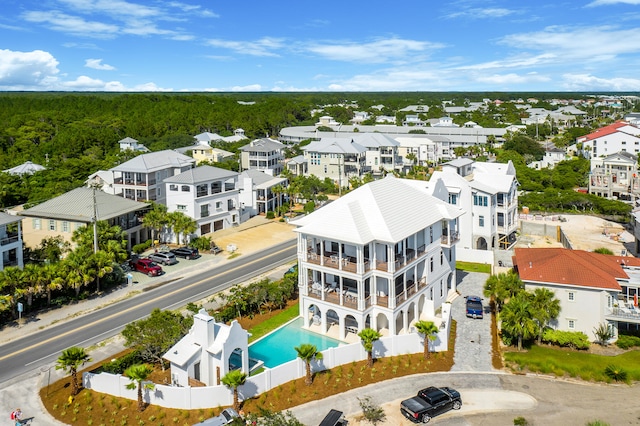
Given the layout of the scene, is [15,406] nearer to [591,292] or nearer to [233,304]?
[233,304]

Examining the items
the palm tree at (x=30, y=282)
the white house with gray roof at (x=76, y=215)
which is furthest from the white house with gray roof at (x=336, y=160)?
the palm tree at (x=30, y=282)

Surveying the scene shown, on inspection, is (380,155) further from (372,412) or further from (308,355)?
(372,412)

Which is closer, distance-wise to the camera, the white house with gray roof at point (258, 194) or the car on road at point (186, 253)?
the car on road at point (186, 253)

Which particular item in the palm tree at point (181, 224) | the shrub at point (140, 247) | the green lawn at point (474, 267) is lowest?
the green lawn at point (474, 267)

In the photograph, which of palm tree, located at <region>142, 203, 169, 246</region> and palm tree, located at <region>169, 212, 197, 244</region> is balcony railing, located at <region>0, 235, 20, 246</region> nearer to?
palm tree, located at <region>142, 203, 169, 246</region>

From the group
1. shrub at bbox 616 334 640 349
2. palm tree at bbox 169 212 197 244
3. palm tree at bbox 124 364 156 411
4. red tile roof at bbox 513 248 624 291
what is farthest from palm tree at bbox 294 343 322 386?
palm tree at bbox 169 212 197 244

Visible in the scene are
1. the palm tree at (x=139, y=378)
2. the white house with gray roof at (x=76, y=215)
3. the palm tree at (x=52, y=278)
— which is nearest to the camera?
the palm tree at (x=139, y=378)

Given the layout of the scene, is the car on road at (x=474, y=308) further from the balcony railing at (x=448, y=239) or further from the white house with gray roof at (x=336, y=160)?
the white house with gray roof at (x=336, y=160)
